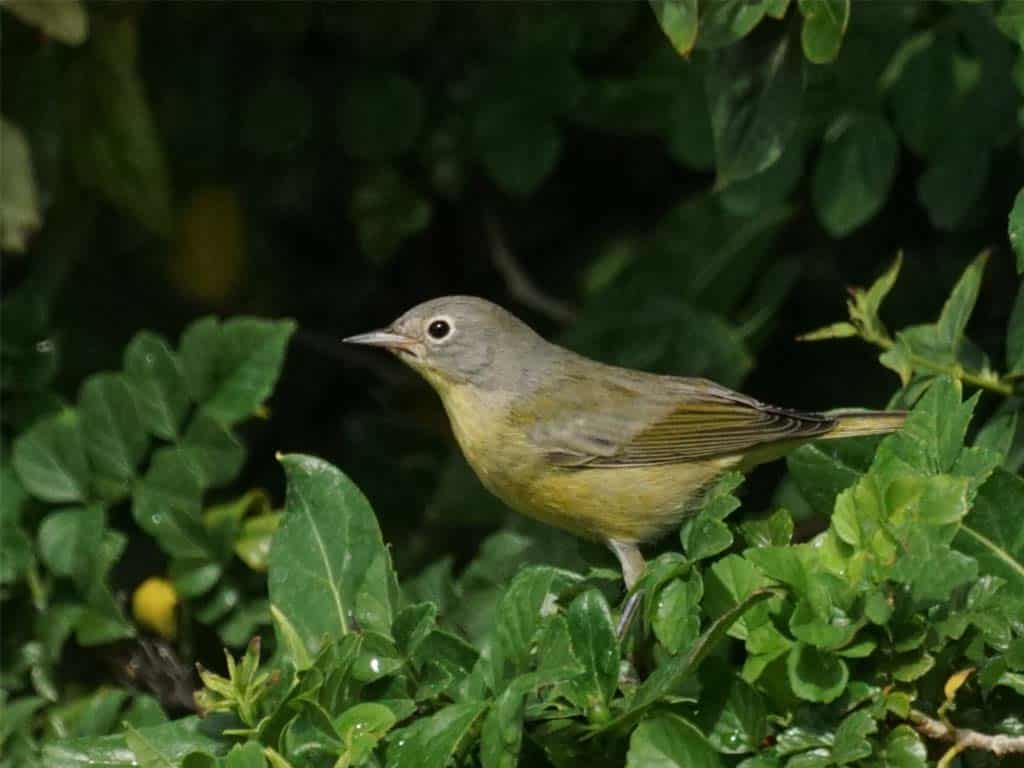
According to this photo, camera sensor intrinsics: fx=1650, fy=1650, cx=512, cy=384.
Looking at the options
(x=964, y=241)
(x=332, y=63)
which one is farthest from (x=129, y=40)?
(x=964, y=241)

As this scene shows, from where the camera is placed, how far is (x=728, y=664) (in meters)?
2.56

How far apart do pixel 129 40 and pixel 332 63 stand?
665mm

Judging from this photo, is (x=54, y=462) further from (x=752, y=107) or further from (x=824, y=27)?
(x=824, y=27)

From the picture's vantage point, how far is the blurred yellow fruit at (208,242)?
17.3ft

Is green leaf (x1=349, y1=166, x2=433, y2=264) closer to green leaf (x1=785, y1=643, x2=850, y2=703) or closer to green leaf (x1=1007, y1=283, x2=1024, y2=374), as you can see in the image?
green leaf (x1=1007, y1=283, x2=1024, y2=374)

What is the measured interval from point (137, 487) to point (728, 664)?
61.6 inches

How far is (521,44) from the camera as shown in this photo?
15.2 ft

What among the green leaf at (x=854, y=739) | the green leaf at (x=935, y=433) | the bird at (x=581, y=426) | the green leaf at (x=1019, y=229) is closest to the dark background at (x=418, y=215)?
the bird at (x=581, y=426)

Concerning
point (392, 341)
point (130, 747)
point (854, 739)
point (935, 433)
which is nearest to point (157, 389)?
point (392, 341)

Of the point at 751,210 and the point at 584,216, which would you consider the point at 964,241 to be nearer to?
the point at 751,210

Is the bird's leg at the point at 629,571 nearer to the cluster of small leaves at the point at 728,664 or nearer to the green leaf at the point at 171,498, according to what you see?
the cluster of small leaves at the point at 728,664

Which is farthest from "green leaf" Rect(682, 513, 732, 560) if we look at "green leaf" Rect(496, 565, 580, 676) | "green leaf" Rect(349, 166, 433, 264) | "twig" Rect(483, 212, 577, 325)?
"green leaf" Rect(349, 166, 433, 264)

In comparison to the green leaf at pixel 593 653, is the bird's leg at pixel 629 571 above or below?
below

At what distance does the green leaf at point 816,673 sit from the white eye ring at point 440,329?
185 cm
